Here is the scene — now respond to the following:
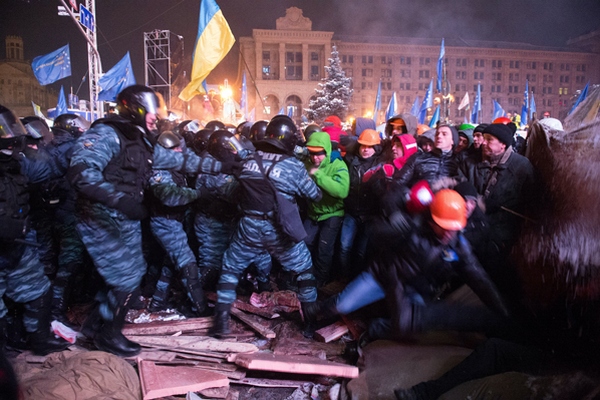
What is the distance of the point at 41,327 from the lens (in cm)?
395

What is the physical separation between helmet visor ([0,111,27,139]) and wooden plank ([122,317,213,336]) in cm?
231

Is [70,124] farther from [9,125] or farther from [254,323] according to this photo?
[254,323]

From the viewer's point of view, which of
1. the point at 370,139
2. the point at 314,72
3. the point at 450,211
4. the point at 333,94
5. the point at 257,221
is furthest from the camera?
the point at 314,72

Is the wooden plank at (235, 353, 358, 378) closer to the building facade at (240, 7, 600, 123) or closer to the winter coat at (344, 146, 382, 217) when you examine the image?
the winter coat at (344, 146, 382, 217)

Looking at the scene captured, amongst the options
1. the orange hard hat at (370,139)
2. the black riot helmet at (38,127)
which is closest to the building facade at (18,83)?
the black riot helmet at (38,127)

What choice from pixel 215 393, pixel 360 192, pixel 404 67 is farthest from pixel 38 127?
pixel 404 67

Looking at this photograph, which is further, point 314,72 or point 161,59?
point 314,72

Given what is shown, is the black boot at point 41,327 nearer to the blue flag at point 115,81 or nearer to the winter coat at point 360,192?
the winter coat at point 360,192

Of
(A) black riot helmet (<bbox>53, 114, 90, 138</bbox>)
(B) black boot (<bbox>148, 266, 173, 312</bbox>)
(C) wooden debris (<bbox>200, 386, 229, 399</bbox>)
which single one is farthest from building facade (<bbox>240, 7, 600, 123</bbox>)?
(C) wooden debris (<bbox>200, 386, 229, 399</bbox>)

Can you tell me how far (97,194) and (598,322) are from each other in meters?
4.10

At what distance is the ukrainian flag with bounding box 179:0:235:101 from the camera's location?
8289 millimetres

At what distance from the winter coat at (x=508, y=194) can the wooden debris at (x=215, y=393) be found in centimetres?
328

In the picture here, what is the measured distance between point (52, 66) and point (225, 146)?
14341mm

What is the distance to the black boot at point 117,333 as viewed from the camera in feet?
12.8
